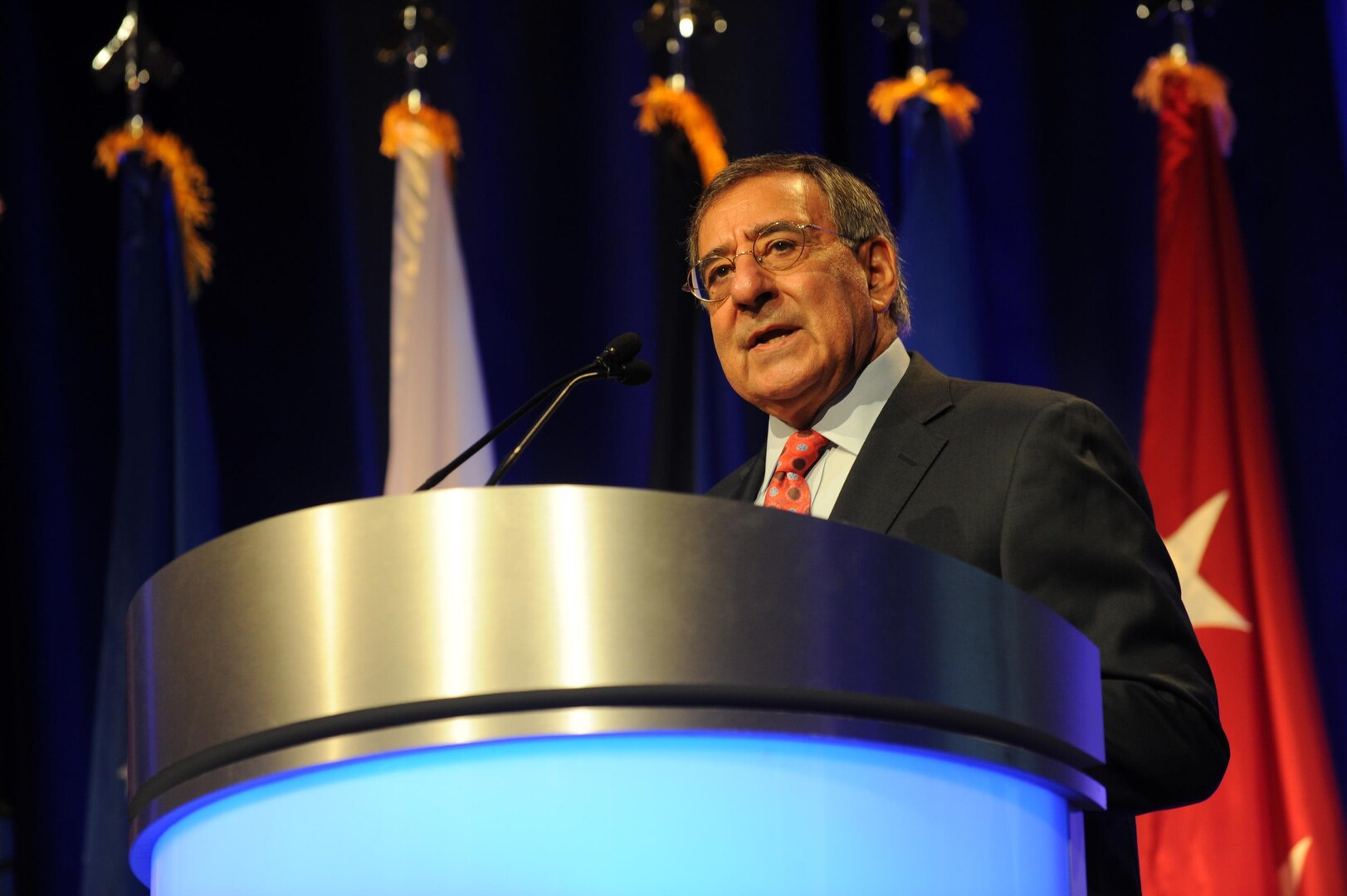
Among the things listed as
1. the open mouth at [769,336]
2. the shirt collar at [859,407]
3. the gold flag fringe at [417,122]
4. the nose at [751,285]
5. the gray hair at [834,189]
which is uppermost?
the gold flag fringe at [417,122]

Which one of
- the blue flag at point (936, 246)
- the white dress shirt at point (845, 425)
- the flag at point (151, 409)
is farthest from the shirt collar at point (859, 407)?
the flag at point (151, 409)

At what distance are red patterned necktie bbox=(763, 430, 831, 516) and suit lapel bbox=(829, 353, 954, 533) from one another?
0.55ft

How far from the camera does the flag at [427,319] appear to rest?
377 centimetres

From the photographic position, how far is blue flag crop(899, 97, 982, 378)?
3.59 metres

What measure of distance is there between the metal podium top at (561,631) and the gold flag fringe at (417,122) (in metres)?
3.07

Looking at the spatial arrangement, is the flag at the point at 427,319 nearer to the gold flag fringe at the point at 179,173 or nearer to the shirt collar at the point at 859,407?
the gold flag fringe at the point at 179,173

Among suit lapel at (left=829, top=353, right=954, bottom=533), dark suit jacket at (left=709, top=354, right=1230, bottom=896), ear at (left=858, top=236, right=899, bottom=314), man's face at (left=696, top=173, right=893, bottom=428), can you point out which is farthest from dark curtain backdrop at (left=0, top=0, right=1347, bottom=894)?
dark suit jacket at (left=709, top=354, right=1230, bottom=896)

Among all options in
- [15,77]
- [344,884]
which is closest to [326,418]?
[15,77]

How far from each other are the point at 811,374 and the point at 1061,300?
6.21ft

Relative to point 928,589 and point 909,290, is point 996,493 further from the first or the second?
point 909,290

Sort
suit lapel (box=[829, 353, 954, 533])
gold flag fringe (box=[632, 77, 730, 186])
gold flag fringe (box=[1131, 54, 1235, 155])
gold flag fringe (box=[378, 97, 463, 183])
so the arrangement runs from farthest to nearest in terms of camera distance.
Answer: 1. gold flag fringe (box=[378, 97, 463, 183])
2. gold flag fringe (box=[632, 77, 730, 186])
3. gold flag fringe (box=[1131, 54, 1235, 155])
4. suit lapel (box=[829, 353, 954, 533])

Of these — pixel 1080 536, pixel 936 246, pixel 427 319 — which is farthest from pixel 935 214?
pixel 1080 536

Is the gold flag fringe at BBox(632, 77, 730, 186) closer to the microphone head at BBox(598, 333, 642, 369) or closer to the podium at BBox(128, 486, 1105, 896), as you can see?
the microphone head at BBox(598, 333, 642, 369)

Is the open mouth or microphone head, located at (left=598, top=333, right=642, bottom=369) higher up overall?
the open mouth
